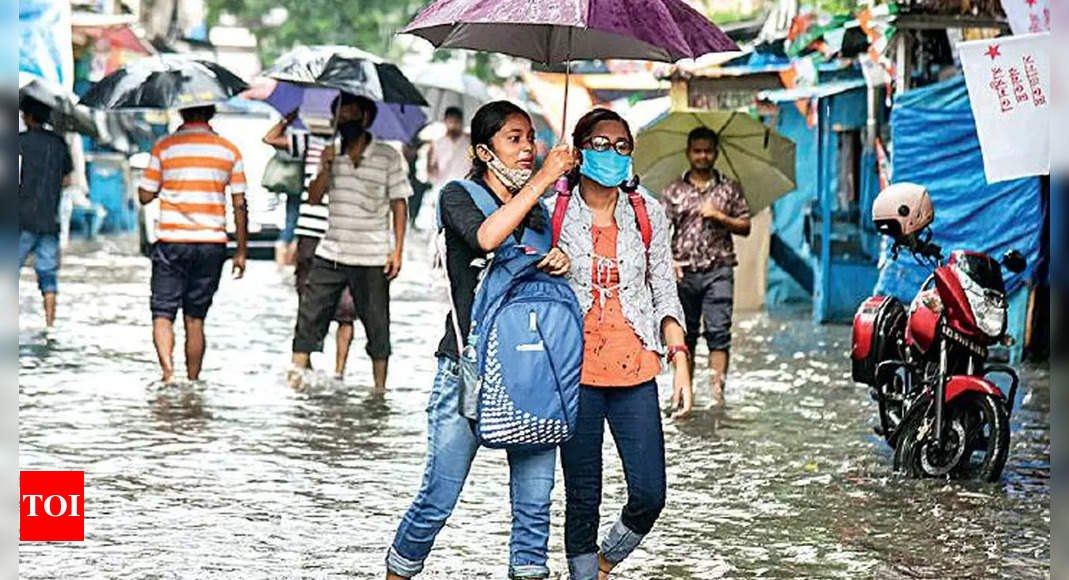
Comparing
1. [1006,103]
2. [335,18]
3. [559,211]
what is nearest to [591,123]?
[559,211]

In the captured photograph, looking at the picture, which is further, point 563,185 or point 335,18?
point 335,18

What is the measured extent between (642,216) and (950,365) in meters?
3.37

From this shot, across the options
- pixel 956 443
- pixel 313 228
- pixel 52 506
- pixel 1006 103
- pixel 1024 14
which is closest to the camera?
pixel 52 506

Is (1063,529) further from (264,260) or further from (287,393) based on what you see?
(264,260)

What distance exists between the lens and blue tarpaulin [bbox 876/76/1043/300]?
13.2 m

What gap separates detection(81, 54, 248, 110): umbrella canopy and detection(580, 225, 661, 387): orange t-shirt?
20.4ft

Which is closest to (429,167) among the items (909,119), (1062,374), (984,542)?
(909,119)

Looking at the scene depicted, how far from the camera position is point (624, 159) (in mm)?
5984

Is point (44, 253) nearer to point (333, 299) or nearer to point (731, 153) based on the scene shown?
point (333, 299)

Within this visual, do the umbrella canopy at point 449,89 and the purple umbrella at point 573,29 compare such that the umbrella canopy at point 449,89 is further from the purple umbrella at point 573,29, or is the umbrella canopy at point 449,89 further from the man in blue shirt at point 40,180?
the purple umbrella at point 573,29

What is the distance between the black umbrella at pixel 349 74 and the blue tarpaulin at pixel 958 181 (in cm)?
362

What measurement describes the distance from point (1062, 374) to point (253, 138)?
25160mm

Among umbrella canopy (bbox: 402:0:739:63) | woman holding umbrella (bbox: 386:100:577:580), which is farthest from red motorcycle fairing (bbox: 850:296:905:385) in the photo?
woman holding umbrella (bbox: 386:100:577:580)

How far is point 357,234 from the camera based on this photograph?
1198 cm
